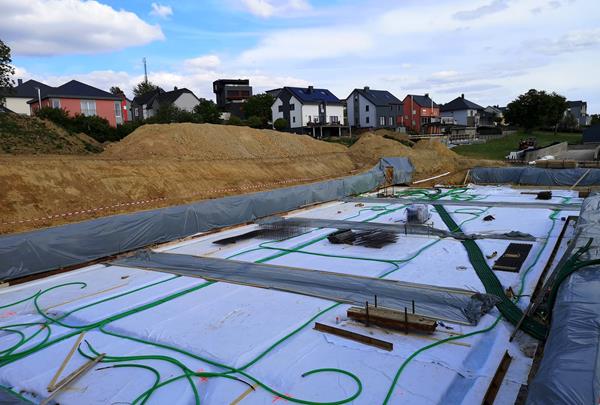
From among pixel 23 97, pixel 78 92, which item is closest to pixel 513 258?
pixel 78 92

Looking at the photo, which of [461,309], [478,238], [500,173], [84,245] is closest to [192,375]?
[461,309]

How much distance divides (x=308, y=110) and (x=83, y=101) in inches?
832

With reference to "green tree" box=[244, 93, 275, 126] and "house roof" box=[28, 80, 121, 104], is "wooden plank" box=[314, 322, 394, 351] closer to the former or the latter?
"house roof" box=[28, 80, 121, 104]

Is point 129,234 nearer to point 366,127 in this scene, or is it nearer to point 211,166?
point 211,166

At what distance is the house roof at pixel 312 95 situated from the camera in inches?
1722

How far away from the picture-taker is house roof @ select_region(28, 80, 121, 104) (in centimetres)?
3409

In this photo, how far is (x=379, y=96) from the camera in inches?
2037

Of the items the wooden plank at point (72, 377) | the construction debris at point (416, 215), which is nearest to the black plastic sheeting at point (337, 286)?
the wooden plank at point (72, 377)

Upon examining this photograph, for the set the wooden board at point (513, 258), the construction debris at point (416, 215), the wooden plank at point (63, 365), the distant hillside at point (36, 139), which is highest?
the distant hillside at point (36, 139)

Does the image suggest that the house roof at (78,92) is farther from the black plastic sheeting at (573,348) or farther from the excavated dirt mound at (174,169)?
the black plastic sheeting at (573,348)

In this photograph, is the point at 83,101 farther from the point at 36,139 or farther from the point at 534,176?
the point at 534,176

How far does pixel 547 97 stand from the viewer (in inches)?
1740

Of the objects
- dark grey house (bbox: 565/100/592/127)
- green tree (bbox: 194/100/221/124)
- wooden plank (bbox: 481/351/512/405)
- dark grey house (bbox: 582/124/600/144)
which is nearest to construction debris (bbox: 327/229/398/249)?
wooden plank (bbox: 481/351/512/405)

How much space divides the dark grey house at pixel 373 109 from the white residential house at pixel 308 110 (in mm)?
4702
